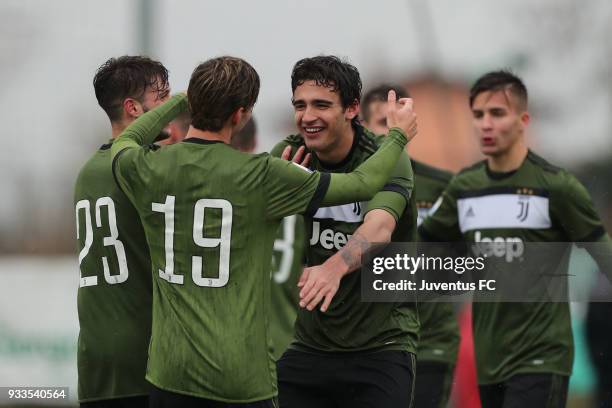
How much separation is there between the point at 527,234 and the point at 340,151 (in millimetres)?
1510

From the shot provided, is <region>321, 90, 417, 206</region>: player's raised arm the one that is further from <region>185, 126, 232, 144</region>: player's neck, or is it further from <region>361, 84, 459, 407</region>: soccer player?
<region>361, 84, 459, 407</region>: soccer player

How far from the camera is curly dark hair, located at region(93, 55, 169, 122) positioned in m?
5.10

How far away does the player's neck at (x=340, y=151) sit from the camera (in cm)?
510

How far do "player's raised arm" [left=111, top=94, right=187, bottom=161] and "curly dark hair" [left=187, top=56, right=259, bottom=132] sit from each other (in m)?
0.34

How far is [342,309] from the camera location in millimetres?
5090

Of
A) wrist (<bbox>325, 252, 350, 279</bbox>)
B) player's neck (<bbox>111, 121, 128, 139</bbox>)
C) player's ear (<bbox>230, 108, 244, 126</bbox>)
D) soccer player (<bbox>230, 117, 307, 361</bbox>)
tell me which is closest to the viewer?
player's ear (<bbox>230, 108, 244, 126</bbox>)

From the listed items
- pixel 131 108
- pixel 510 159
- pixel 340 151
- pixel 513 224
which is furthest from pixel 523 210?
pixel 131 108

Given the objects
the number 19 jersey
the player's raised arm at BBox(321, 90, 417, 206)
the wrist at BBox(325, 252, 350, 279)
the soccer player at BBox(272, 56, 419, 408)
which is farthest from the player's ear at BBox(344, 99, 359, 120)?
the number 19 jersey

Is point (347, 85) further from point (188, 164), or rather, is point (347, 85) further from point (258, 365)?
point (258, 365)

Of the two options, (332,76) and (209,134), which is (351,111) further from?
(209,134)

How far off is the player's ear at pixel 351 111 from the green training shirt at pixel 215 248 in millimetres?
772

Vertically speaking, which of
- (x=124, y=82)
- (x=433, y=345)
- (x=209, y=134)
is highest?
(x=124, y=82)

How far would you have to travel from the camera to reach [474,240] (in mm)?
6355

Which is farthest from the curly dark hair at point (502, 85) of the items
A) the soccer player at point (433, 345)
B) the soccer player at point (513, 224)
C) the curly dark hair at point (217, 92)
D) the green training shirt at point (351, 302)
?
the curly dark hair at point (217, 92)
